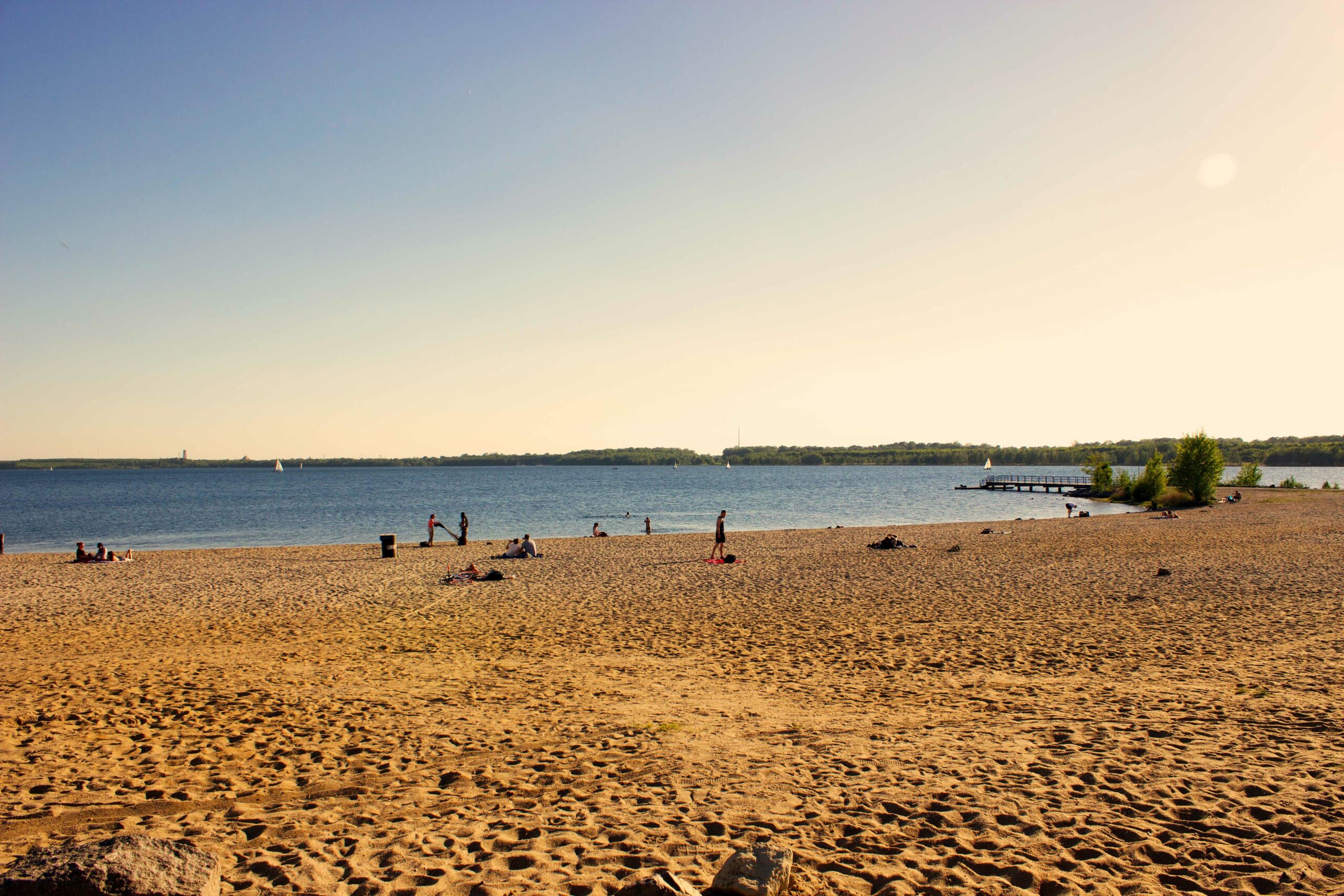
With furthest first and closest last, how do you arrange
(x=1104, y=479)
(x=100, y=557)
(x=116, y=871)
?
(x=1104, y=479) < (x=100, y=557) < (x=116, y=871)

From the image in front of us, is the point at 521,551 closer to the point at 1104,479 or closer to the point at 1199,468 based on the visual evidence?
the point at 1199,468

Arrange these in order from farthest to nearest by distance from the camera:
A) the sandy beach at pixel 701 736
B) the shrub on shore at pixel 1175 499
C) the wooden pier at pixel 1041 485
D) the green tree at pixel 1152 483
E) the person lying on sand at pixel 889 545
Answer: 1. the wooden pier at pixel 1041 485
2. the green tree at pixel 1152 483
3. the shrub on shore at pixel 1175 499
4. the person lying on sand at pixel 889 545
5. the sandy beach at pixel 701 736

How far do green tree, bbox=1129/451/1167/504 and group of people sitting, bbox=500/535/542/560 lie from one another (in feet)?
165

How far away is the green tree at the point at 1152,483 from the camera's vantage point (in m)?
57.7

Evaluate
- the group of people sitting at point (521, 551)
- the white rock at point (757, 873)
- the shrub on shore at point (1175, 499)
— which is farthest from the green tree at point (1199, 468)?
the white rock at point (757, 873)

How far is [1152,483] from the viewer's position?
58719 millimetres

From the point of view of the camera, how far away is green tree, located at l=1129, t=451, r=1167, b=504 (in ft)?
189

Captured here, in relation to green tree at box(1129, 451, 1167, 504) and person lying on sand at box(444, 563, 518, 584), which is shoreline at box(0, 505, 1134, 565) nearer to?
person lying on sand at box(444, 563, 518, 584)

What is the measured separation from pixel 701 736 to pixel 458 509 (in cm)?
6094

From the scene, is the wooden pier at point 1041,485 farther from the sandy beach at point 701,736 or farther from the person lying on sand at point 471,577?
the person lying on sand at point 471,577

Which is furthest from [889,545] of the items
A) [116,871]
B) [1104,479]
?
[1104,479]

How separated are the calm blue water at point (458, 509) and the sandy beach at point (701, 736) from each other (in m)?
26.0

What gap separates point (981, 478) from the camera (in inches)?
5354

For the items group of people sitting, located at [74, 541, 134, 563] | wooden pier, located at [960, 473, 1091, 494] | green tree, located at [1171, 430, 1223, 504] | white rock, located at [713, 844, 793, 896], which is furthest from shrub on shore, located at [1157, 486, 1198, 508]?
group of people sitting, located at [74, 541, 134, 563]
